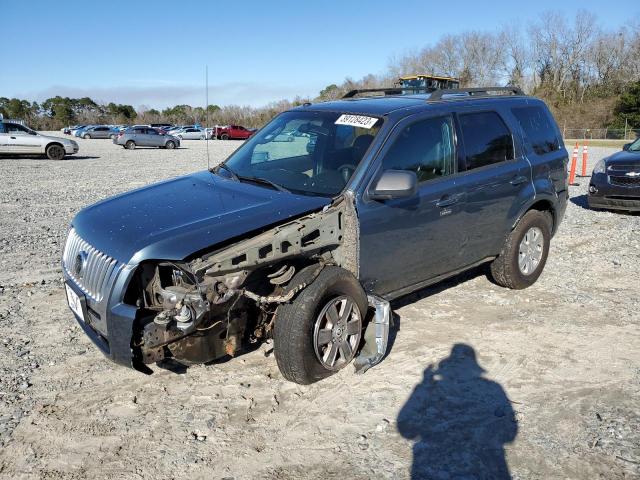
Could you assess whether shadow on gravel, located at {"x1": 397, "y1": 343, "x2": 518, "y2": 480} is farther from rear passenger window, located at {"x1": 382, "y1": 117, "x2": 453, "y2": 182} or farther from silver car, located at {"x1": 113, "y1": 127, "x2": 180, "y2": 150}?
silver car, located at {"x1": 113, "y1": 127, "x2": 180, "y2": 150}

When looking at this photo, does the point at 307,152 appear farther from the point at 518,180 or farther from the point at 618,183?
the point at 618,183

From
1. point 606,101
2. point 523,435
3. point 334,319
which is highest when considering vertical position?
point 606,101

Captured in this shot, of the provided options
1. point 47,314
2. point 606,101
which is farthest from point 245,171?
point 606,101

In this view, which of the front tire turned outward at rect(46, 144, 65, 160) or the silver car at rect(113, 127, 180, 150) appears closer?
the front tire turned outward at rect(46, 144, 65, 160)

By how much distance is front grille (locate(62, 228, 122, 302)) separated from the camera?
3.43m

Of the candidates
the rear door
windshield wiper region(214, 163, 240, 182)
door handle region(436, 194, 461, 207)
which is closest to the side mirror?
door handle region(436, 194, 461, 207)

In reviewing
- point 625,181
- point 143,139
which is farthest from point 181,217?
point 143,139

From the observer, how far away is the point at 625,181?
32.3 feet

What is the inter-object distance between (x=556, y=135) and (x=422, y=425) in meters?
4.21

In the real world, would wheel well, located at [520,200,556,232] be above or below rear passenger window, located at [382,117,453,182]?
below

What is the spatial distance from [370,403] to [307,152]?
2.21 m

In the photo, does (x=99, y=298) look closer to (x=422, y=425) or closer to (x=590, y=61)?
(x=422, y=425)

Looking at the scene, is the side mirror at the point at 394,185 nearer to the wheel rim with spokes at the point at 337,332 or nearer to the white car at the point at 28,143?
the wheel rim with spokes at the point at 337,332

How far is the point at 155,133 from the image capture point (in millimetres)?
35750
